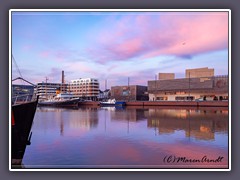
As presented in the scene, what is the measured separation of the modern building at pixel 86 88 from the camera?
62.9 m

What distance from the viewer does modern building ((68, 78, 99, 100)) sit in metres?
62.9

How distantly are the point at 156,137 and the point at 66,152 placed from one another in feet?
13.2

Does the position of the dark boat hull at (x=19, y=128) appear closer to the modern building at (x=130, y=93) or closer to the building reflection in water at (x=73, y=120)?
the building reflection in water at (x=73, y=120)

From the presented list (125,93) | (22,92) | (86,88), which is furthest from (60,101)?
(22,92)

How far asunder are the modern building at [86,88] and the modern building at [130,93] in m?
5.15

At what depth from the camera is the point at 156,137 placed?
9.40 m

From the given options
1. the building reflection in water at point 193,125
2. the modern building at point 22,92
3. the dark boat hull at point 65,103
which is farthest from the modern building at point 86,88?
the modern building at point 22,92

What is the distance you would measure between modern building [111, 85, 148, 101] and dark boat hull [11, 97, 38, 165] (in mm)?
51782

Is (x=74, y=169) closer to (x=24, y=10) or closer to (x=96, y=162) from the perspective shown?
(x=96, y=162)

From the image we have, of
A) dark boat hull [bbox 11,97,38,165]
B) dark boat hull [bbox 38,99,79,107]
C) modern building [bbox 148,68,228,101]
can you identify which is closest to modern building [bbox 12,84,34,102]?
dark boat hull [bbox 11,97,38,165]

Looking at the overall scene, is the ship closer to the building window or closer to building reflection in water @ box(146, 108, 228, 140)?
building reflection in water @ box(146, 108, 228, 140)

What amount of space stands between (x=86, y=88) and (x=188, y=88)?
97.7 feet

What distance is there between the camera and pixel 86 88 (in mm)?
63469
